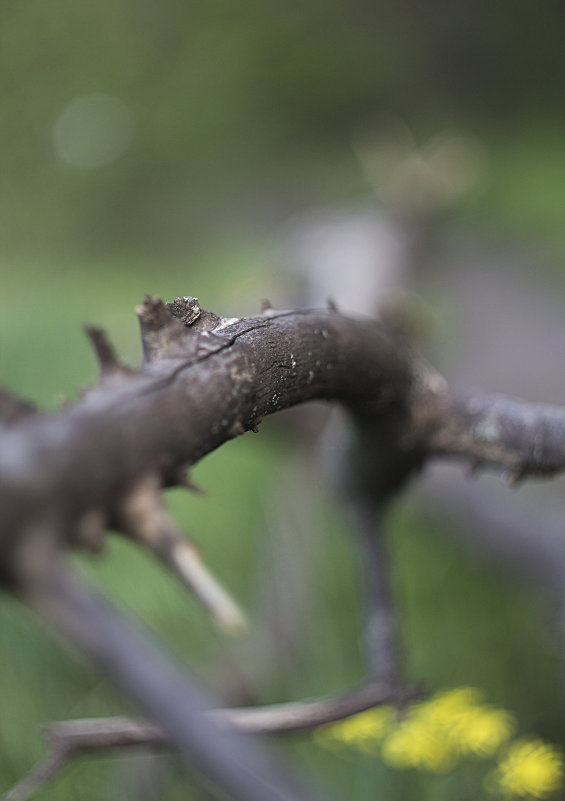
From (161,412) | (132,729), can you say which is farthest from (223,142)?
(161,412)

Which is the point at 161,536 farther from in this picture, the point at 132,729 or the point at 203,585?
the point at 132,729

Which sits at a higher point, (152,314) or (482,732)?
(152,314)

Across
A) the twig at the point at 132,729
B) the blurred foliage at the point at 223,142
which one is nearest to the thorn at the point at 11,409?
the twig at the point at 132,729

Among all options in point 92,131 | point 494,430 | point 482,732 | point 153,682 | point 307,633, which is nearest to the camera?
point 153,682

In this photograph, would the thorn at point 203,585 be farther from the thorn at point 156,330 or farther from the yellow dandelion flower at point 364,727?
the yellow dandelion flower at point 364,727

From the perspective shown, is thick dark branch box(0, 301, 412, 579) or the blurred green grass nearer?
thick dark branch box(0, 301, 412, 579)

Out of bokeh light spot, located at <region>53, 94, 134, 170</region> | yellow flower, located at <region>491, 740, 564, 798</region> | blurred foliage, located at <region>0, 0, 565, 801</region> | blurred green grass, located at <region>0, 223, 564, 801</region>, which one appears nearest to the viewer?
yellow flower, located at <region>491, 740, 564, 798</region>

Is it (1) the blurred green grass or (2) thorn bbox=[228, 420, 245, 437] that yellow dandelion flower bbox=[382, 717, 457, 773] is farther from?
(2) thorn bbox=[228, 420, 245, 437]

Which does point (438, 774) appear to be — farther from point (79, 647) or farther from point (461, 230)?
point (461, 230)

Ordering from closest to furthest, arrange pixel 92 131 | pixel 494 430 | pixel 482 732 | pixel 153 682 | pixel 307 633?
pixel 153 682 < pixel 494 430 < pixel 482 732 < pixel 307 633 < pixel 92 131

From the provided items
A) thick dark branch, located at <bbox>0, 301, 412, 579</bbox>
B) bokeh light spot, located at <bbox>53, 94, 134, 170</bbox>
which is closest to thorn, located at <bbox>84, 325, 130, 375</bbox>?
thick dark branch, located at <bbox>0, 301, 412, 579</bbox>
